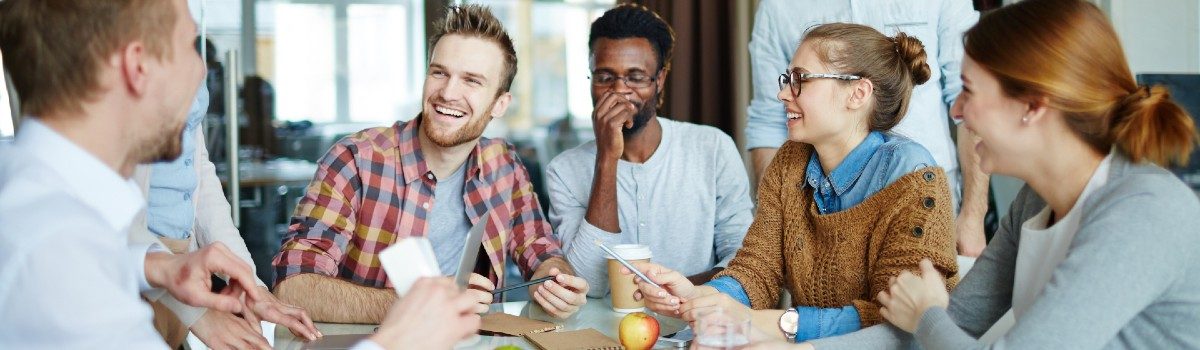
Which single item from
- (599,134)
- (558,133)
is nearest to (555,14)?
(558,133)

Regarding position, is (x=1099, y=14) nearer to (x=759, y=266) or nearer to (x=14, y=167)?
(x=759, y=266)

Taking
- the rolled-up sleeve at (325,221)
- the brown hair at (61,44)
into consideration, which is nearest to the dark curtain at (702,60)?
the rolled-up sleeve at (325,221)

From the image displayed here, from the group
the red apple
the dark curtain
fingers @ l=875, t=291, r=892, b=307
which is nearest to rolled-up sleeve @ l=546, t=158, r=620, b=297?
the red apple

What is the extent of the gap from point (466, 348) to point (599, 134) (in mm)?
1137

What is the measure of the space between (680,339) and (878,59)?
2.33 ft

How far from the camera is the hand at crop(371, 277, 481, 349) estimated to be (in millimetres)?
1351

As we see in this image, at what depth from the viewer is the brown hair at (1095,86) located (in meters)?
1.47

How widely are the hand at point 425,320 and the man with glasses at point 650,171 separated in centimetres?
156

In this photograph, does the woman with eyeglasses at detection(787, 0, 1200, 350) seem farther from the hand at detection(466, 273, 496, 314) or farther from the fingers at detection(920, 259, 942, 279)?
the hand at detection(466, 273, 496, 314)

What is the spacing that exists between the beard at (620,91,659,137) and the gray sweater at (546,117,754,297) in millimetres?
85

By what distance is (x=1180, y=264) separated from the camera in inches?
55.3

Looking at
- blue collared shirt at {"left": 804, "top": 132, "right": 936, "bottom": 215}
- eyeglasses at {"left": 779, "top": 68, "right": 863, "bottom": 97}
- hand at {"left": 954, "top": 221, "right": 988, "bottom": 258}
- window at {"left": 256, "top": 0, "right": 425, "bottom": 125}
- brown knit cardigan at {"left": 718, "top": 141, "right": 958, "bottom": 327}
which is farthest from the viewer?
window at {"left": 256, "top": 0, "right": 425, "bottom": 125}

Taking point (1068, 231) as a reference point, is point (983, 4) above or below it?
above

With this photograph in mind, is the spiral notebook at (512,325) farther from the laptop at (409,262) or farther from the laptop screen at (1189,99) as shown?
the laptop screen at (1189,99)
